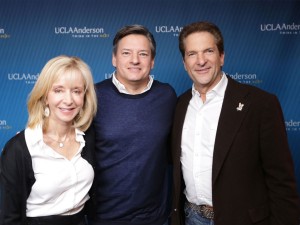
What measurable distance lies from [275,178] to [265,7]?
1668mm

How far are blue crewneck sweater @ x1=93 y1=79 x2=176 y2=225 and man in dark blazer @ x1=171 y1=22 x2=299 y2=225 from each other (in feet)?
0.55

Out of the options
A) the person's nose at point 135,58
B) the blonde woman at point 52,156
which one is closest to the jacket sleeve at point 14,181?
the blonde woman at point 52,156

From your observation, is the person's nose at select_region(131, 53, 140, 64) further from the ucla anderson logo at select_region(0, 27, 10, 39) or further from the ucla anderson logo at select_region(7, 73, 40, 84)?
the ucla anderson logo at select_region(0, 27, 10, 39)

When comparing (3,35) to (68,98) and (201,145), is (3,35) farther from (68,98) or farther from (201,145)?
(201,145)

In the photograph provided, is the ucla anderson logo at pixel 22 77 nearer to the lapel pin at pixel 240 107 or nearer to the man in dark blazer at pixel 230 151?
the man in dark blazer at pixel 230 151

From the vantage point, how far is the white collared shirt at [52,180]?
1612 millimetres

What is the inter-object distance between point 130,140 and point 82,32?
1332mm

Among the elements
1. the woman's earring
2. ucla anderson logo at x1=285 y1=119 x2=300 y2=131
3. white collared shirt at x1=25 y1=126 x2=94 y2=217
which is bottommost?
white collared shirt at x1=25 y1=126 x2=94 y2=217

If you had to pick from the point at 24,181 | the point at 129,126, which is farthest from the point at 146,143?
the point at 24,181

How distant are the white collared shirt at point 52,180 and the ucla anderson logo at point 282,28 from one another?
6.54ft

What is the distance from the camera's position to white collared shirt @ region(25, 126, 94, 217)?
1612mm

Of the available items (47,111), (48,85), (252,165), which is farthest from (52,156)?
(252,165)

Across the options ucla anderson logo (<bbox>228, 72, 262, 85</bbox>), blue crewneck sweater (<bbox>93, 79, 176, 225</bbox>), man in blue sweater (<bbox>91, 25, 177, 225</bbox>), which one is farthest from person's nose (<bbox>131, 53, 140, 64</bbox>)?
ucla anderson logo (<bbox>228, 72, 262, 85</bbox>)

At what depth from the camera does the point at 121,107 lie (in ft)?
6.47
